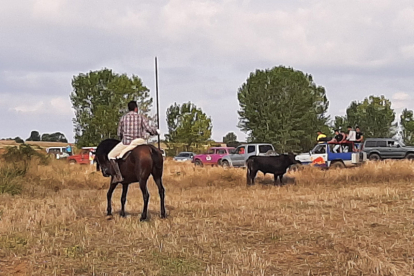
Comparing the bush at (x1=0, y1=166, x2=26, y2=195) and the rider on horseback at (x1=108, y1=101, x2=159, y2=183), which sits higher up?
A: the rider on horseback at (x1=108, y1=101, x2=159, y2=183)

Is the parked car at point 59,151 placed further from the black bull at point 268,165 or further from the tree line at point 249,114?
the black bull at point 268,165

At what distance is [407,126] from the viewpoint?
66188 mm

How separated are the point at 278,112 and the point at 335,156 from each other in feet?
109

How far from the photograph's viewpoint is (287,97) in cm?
5609

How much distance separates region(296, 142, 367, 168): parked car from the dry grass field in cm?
824

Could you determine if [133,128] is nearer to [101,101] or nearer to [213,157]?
[213,157]

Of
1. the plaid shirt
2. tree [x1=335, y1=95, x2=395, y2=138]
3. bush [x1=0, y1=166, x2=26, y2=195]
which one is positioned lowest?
bush [x1=0, y1=166, x2=26, y2=195]

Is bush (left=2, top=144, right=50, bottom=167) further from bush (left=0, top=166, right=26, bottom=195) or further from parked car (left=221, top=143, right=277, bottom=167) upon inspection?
parked car (left=221, top=143, right=277, bottom=167)

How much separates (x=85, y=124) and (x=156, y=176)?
49879 millimetres

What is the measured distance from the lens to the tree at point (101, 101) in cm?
5209

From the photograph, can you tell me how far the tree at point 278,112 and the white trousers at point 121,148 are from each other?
43.8m

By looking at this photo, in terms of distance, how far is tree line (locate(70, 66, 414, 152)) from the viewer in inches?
2144

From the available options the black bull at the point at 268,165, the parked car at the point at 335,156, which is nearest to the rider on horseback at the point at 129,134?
the black bull at the point at 268,165

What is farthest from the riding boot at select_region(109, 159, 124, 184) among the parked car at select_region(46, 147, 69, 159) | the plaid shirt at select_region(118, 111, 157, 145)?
the parked car at select_region(46, 147, 69, 159)
